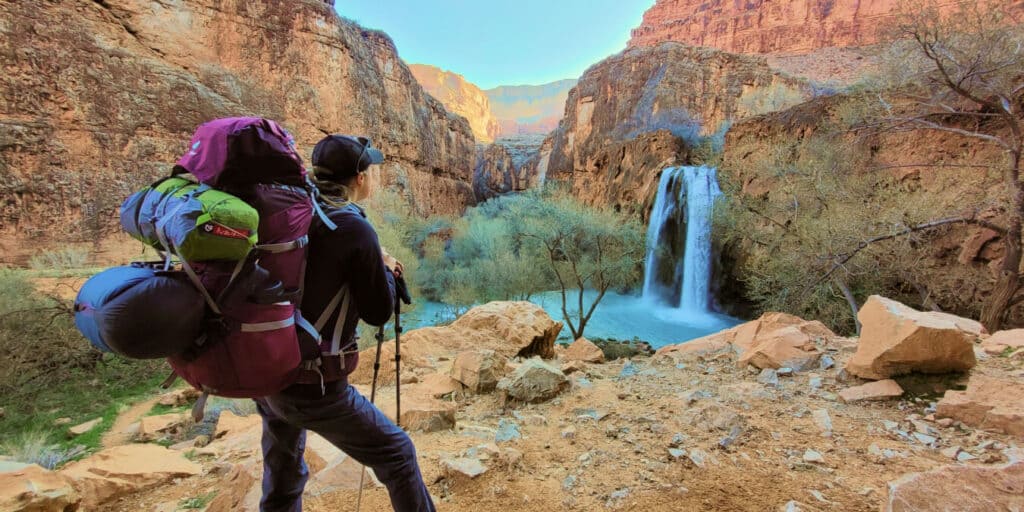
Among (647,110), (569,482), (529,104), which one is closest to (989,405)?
(569,482)

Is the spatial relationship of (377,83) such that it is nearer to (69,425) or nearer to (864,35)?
(69,425)

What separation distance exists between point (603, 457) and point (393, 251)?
12.2 metres

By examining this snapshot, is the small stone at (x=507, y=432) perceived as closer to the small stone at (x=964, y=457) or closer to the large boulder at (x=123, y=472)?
the large boulder at (x=123, y=472)

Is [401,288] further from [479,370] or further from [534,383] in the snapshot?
[479,370]

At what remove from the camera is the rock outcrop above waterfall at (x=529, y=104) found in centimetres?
12506

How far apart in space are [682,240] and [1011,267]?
1105 cm

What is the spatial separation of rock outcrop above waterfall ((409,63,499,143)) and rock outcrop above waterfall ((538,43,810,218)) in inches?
2503

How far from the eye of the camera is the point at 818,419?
2758 millimetres

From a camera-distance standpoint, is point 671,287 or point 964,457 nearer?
point 964,457

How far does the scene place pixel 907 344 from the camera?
9.65 feet

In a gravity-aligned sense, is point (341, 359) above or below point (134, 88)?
below

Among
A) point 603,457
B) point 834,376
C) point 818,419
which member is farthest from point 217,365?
point 834,376

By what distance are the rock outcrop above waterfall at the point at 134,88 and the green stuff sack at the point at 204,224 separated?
61.9ft

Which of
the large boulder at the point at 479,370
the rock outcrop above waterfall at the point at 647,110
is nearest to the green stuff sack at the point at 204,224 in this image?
the large boulder at the point at 479,370
